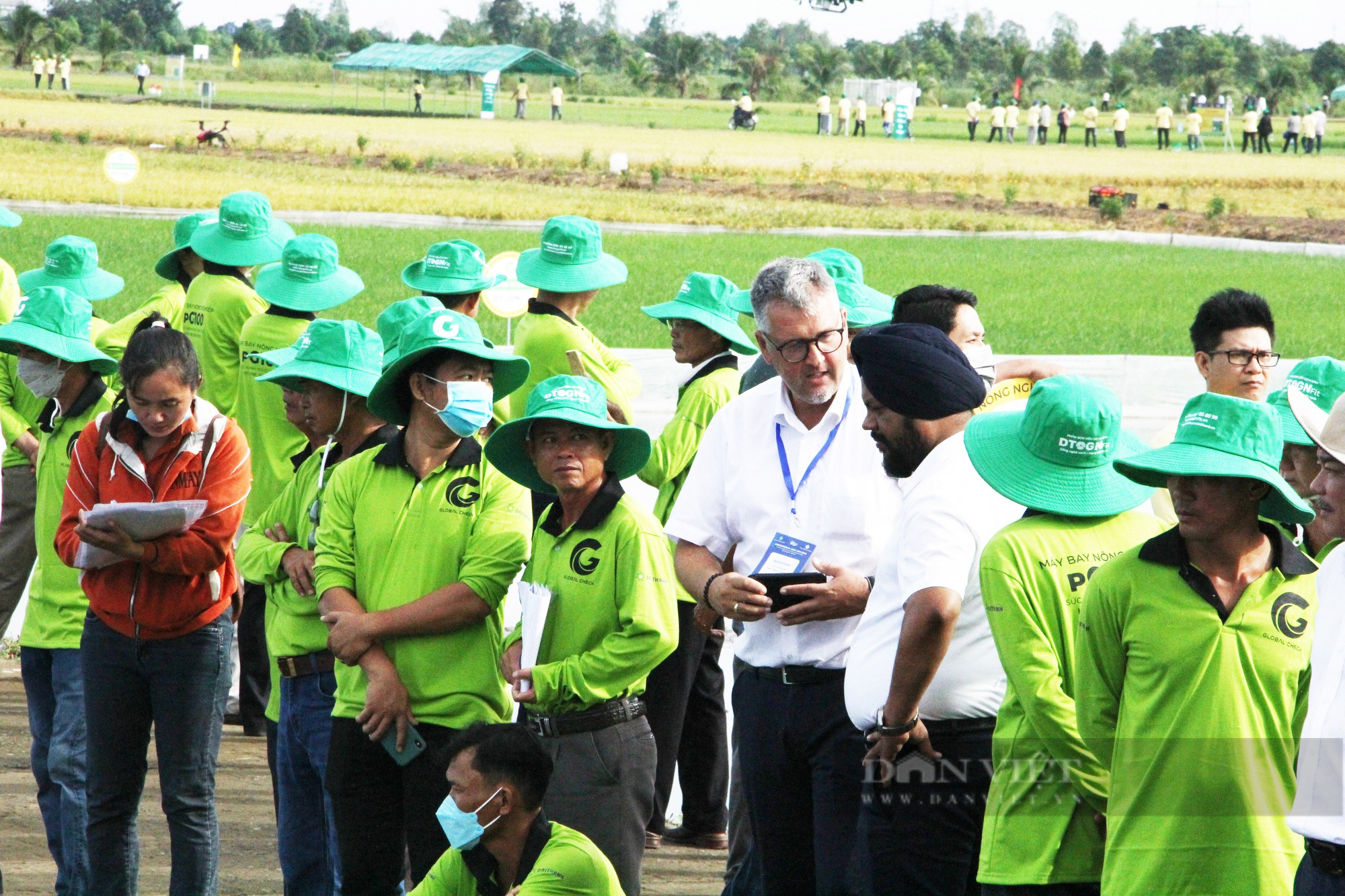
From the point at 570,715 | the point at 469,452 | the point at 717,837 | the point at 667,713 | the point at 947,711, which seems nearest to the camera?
the point at 947,711

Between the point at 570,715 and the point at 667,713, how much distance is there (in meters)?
1.59

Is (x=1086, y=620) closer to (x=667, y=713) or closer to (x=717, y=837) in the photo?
(x=667, y=713)

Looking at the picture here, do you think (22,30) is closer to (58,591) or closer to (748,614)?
(58,591)

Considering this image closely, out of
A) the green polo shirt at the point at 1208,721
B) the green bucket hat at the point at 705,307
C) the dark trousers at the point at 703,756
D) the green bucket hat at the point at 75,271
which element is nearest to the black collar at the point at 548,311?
the green bucket hat at the point at 705,307

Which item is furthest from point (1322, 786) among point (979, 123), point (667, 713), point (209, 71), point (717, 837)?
point (209, 71)

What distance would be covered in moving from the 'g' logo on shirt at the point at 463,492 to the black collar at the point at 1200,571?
182 cm

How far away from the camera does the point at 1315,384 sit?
4422mm

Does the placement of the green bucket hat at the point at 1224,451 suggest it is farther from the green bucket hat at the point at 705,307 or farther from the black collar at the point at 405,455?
the green bucket hat at the point at 705,307

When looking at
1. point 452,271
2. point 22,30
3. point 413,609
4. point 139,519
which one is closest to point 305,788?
point 413,609

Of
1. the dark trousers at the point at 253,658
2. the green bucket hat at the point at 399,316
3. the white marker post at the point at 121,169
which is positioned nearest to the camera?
the green bucket hat at the point at 399,316

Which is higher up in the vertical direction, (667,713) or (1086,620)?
(1086,620)

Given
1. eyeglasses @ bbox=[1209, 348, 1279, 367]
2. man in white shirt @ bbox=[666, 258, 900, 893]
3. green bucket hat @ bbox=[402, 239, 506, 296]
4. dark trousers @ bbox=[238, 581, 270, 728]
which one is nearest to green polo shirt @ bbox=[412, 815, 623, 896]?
man in white shirt @ bbox=[666, 258, 900, 893]

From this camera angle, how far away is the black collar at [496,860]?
3.72 metres

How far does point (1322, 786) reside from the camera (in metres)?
2.75
